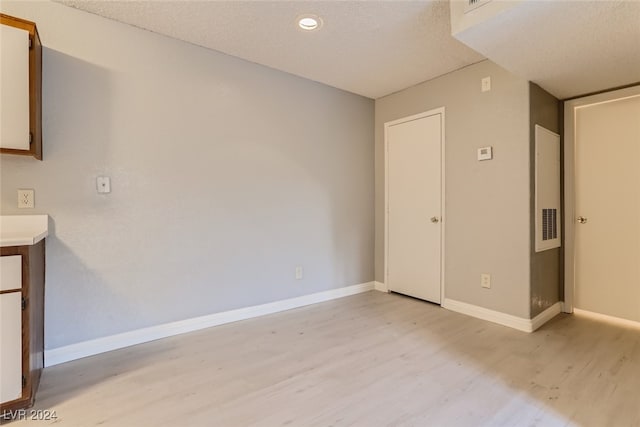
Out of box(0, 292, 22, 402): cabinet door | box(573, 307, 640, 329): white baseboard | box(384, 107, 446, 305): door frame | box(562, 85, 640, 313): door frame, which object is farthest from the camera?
box(384, 107, 446, 305): door frame

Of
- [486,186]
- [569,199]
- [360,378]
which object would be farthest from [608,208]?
[360,378]

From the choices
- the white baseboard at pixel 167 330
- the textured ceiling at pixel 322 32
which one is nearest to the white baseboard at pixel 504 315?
the white baseboard at pixel 167 330

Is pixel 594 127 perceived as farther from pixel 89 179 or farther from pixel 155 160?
pixel 89 179

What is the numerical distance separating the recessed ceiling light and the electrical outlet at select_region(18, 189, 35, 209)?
2.08 meters

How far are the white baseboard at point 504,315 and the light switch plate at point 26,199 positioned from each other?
339cm

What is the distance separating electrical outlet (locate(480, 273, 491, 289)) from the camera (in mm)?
2830

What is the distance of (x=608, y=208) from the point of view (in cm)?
284

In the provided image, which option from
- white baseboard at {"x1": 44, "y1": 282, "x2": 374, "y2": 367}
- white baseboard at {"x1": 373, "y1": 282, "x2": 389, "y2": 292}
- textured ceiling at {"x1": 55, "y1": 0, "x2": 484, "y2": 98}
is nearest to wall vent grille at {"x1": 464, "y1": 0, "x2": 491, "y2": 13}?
textured ceiling at {"x1": 55, "y1": 0, "x2": 484, "y2": 98}

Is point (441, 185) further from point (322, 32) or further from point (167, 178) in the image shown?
point (167, 178)

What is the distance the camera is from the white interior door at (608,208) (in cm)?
271

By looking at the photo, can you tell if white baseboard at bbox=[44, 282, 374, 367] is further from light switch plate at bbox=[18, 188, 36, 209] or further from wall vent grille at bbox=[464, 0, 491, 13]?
wall vent grille at bbox=[464, 0, 491, 13]

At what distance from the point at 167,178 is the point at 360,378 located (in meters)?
1.98

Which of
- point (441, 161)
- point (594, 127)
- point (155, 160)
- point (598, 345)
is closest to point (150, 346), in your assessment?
point (155, 160)

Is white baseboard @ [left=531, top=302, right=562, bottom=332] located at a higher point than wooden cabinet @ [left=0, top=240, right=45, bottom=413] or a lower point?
lower
